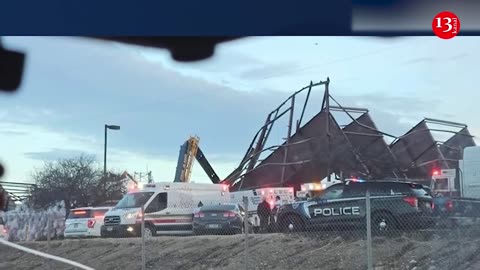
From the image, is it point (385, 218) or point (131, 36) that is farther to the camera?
point (385, 218)

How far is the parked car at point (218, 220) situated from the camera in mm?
9719

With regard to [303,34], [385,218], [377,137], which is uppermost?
[303,34]

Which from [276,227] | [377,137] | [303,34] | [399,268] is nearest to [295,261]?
[399,268]

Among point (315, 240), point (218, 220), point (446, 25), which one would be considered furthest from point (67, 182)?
point (218, 220)

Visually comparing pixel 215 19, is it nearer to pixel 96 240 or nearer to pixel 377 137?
pixel 377 137

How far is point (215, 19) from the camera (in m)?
1.98

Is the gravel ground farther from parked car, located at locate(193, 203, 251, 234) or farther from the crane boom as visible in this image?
the crane boom

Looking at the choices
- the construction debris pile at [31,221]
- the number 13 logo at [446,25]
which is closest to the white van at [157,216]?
the construction debris pile at [31,221]

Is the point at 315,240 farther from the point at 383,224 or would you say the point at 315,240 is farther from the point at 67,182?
the point at 67,182

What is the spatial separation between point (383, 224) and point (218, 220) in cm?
327

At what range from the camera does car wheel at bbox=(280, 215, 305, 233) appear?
31.1 feet

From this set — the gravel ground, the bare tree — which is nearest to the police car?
the gravel ground

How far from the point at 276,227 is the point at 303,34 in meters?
8.20

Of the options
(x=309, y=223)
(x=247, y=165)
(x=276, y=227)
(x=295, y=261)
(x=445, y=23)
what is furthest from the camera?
(x=276, y=227)
